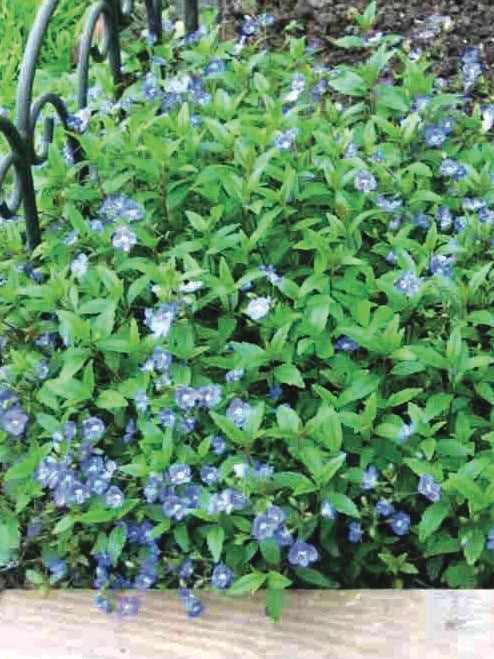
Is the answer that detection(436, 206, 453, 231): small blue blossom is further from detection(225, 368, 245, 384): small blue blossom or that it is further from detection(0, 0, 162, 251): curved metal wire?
detection(0, 0, 162, 251): curved metal wire

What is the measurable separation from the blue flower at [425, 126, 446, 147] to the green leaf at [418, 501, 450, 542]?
100 cm

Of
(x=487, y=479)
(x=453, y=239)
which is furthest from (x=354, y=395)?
(x=453, y=239)

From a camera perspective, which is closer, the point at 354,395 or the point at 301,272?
the point at 354,395

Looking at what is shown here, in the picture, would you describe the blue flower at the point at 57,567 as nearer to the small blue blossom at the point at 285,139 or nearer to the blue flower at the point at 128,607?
the blue flower at the point at 128,607

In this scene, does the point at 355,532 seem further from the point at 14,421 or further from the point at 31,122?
the point at 31,122

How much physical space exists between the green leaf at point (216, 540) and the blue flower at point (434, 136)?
3.78ft

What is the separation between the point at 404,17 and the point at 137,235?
1504 mm

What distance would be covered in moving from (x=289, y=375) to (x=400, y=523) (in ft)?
1.19

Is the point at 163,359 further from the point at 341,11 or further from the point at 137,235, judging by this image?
the point at 341,11

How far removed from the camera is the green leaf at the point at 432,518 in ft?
7.78

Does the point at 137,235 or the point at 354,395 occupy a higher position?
the point at 137,235

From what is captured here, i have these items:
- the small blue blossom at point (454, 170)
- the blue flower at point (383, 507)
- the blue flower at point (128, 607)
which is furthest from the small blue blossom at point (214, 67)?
the blue flower at point (128, 607)

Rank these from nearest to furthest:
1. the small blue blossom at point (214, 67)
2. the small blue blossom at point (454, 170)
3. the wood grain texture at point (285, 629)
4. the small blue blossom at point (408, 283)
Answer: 1. the wood grain texture at point (285, 629)
2. the small blue blossom at point (408, 283)
3. the small blue blossom at point (454, 170)
4. the small blue blossom at point (214, 67)

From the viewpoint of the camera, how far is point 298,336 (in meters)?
2.63
